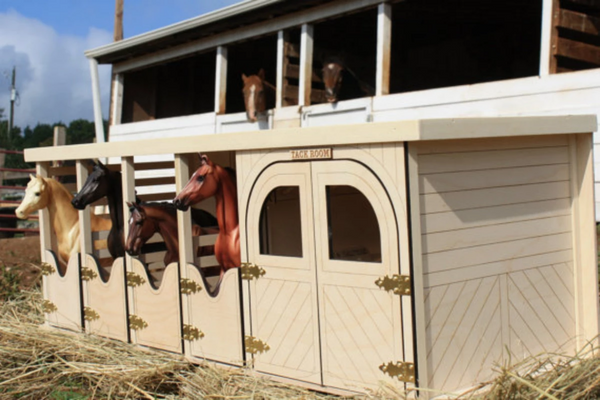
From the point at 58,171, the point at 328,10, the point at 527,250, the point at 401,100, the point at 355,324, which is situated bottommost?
the point at 355,324

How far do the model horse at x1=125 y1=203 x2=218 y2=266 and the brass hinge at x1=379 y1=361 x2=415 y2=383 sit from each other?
2679 mm

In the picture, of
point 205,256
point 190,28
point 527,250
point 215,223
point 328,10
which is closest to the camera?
point 527,250

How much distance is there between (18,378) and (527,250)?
13.8 ft

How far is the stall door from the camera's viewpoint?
4629 mm

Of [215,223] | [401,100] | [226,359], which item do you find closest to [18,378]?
[226,359]

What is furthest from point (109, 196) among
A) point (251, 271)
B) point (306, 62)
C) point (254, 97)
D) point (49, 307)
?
point (254, 97)

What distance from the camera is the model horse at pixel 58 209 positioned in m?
7.63

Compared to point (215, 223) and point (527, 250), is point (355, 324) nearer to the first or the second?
point (527, 250)

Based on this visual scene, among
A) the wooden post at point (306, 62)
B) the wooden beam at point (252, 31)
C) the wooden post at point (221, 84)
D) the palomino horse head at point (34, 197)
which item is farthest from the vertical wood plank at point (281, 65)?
the palomino horse head at point (34, 197)

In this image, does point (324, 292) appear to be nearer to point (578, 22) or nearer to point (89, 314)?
point (89, 314)

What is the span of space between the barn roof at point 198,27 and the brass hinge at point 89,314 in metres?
5.65

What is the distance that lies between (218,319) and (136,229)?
131 centimetres

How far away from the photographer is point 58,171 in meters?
8.05

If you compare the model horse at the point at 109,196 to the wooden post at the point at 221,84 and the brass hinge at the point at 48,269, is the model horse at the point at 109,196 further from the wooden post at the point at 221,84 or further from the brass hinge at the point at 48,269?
the wooden post at the point at 221,84
